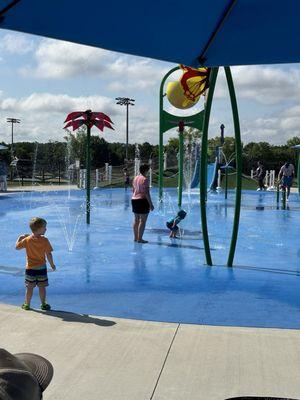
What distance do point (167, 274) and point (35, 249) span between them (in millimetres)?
2432

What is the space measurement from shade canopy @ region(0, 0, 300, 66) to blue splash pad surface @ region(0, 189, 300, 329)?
7.94 ft

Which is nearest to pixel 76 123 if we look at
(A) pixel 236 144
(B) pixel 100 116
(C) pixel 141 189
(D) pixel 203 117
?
(B) pixel 100 116

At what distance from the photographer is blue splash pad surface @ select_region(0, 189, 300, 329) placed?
17.0ft

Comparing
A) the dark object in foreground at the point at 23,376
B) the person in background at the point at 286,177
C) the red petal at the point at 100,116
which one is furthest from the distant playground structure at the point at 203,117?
the dark object in foreground at the point at 23,376

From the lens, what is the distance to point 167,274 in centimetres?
689

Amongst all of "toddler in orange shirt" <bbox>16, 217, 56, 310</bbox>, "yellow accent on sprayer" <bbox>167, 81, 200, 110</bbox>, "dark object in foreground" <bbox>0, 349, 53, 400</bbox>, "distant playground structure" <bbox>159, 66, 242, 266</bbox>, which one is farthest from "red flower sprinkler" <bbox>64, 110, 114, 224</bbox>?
"dark object in foreground" <bbox>0, 349, 53, 400</bbox>

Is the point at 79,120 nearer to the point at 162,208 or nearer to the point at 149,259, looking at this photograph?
the point at 149,259

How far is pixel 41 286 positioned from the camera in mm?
5004

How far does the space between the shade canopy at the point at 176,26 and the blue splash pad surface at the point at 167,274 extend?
242 centimetres

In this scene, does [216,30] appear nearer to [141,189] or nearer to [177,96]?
[141,189]

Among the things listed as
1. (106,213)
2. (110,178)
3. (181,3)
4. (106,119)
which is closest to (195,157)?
(110,178)

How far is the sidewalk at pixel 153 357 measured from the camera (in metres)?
3.13

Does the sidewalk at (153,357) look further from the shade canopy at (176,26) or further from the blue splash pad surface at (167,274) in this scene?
the shade canopy at (176,26)

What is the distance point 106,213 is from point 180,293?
9.44 metres
